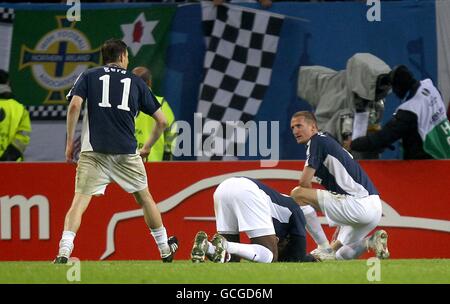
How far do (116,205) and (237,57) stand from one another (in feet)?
8.62

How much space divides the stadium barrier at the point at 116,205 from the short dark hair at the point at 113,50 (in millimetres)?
2032

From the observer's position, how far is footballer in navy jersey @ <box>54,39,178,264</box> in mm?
9531

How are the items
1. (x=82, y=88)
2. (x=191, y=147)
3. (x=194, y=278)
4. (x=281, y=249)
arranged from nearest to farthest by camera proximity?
1. (x=194, y=278)
2. (x=82, y=88)
3. (x=281, y=249)
4. (x=191, y=147)

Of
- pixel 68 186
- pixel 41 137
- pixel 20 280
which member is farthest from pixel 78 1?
pixel 20 280

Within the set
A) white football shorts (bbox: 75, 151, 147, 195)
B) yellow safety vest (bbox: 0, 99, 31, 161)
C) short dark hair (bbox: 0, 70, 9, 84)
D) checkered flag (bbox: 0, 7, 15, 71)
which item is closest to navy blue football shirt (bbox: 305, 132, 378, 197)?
white football shorts (bbox: 75, 151, 147, 195)

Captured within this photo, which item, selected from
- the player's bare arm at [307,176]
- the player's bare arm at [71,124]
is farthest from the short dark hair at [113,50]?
the player's bare arm at [307,176]

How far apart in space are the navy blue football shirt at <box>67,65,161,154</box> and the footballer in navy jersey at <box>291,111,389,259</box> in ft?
5.01

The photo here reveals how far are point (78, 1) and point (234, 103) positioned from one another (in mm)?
1958

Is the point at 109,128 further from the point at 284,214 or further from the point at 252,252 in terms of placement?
the point at 284,214

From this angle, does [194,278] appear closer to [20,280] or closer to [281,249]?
[20,280]

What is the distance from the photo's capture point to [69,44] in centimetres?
1362

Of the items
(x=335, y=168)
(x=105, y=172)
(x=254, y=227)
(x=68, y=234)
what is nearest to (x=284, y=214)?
(x=254, y=227)

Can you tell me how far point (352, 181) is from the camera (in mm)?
10320

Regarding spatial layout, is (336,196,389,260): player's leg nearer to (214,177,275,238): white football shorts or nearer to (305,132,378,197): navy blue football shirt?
(305,132,378,197): navy blue football shirt
